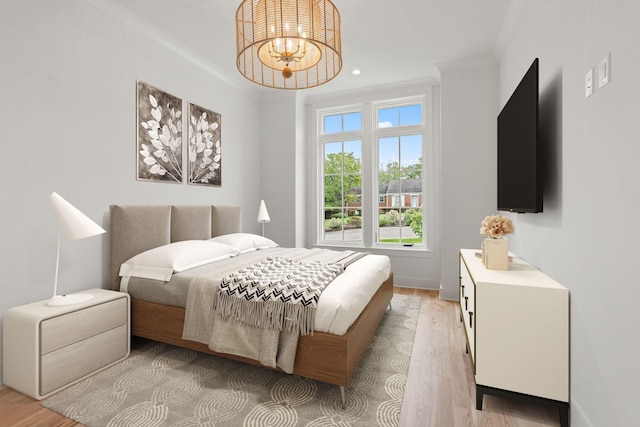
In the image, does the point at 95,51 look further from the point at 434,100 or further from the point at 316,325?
the point at 434,100

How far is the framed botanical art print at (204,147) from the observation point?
336cm

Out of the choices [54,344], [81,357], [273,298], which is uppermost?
[273,298]

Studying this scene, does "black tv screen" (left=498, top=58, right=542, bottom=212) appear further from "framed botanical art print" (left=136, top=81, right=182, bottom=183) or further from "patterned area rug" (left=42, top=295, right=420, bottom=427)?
"framed botanical art print" (left=136, top=81, right=182, bottom=183)

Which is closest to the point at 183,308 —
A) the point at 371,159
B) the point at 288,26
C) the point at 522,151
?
the point at 288,26

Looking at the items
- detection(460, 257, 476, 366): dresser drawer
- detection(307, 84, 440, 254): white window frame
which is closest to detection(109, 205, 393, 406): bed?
detection(460, 257, 476, 366): dresser drawer

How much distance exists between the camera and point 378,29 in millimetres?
2938

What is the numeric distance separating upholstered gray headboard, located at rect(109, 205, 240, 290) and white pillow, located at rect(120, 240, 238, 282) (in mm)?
119

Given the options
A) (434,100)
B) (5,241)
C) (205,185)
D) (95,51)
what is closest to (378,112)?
(434,100)

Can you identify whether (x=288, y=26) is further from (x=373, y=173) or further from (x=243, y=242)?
(x=373, y=173)

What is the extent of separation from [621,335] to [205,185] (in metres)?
3.55

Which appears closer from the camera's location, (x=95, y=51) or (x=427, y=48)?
(x=95, y=51)

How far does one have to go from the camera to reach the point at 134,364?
213 cm

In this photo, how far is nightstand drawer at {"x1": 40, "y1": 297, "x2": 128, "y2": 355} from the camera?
1.76 metres

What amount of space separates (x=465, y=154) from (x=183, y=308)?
333 cm
